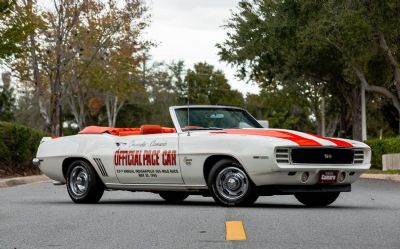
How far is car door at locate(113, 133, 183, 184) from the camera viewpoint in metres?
13.0

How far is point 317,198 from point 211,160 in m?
1.79

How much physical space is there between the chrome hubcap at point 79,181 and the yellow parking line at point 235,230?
481 cm

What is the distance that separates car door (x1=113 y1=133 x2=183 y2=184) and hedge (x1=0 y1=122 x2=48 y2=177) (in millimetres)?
11486

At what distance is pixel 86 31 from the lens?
41.5 m

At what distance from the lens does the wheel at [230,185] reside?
12.1 metres

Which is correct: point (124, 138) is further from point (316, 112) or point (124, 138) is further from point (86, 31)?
point (316, 112)

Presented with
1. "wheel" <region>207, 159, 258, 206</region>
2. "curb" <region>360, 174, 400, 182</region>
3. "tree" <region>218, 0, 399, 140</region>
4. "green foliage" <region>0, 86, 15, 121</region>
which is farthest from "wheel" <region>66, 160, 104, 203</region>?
"green foliage" <region>0, 86, 15, 121</region>

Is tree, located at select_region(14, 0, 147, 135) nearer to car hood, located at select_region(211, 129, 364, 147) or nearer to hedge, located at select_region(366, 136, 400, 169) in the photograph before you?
hedge, located at select_region(366, 136, 400, 169)

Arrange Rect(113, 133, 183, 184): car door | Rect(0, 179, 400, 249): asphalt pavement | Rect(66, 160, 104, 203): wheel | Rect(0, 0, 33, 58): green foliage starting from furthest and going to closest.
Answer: Rect(0, 0, 33, 58): green foliage
Rect(66, 160, 104, 203): wheel
Rect(113, 133, 183, 184): car door
Rect(0, 179, 400, 249): asphalt pavement

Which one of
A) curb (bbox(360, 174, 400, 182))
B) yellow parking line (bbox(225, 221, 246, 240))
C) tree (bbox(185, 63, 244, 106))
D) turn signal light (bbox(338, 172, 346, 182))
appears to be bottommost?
curb (bbox(360, 174, 400, 182))

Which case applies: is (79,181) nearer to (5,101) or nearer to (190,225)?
(190,225)

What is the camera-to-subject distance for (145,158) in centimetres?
1334

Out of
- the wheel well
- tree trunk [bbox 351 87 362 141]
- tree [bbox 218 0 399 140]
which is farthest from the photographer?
tree trunk [bbox 351 87 362 141]

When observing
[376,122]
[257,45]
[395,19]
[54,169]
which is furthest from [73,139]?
[376,122]
